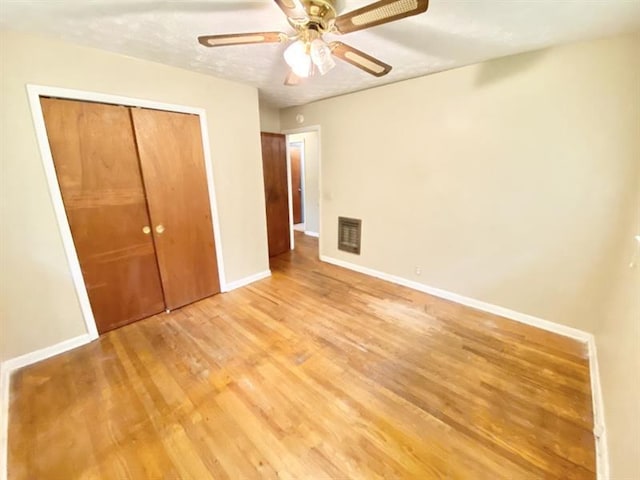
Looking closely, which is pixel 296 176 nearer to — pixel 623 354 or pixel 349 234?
pixel 349 234

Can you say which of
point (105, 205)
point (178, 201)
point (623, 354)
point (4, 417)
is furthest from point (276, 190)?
point (623, 354)

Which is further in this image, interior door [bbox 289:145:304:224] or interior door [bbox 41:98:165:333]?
interior door [bbox 289:145:304:224]

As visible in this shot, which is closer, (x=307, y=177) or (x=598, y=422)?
(x=598, y=422)

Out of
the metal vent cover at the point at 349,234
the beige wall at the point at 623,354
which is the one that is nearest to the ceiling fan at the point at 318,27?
the beige wall at the point at 623,354

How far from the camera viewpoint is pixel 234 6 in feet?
5.00

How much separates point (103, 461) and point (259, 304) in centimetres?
168

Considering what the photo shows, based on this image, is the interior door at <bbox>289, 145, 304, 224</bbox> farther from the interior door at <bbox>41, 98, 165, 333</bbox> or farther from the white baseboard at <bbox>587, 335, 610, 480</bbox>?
the white baseboard at <bbox>587, 335, 610, 480</bbox>

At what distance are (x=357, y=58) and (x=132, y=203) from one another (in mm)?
2249

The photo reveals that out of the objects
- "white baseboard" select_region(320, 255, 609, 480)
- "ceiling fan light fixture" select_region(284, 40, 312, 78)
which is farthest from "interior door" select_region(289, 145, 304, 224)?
"ceiling fan light fixture" select_region(284, 40, 312, 78)

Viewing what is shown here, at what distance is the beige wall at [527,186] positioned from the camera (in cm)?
184

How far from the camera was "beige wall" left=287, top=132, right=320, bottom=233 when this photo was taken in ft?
18.0

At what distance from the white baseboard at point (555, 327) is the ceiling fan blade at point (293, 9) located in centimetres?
263

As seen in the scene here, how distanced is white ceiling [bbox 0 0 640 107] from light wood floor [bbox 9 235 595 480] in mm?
2324

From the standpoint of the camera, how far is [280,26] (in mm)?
1731
